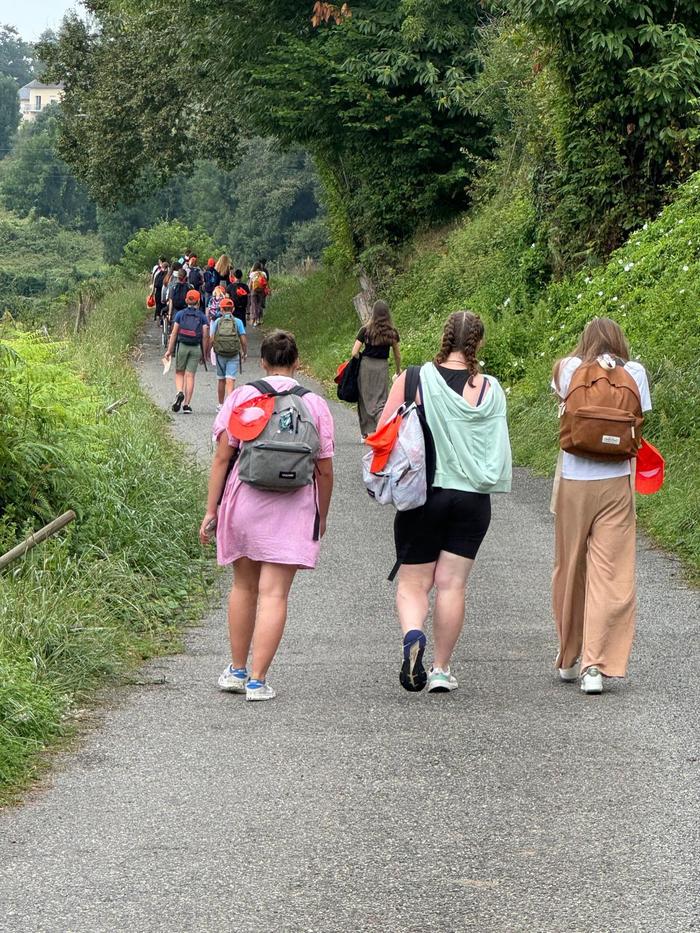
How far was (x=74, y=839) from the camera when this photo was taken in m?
5.06

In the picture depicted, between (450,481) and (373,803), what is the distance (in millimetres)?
1922

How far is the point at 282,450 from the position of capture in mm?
6789

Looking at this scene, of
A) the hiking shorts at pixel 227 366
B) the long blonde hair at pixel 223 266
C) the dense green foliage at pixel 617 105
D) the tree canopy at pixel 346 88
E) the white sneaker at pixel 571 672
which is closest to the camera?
the white sneaker at pixel 571 672

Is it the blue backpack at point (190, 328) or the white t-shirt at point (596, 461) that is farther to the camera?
the blue backpack at point (190, 328)

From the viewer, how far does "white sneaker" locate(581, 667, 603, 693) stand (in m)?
7.08

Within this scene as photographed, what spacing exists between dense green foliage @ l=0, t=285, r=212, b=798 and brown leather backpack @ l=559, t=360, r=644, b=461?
2640mm

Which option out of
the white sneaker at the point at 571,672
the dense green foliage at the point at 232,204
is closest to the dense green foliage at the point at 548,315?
the white sneaker at the point at 571,672

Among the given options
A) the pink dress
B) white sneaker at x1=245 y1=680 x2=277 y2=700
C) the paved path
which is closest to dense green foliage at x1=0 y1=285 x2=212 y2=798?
the paved path

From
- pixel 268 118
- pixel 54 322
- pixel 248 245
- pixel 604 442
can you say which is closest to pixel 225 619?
A: pixel 604 442

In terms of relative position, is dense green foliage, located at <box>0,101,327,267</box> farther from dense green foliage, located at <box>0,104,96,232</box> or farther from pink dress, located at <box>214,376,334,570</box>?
pink dress, located at <box>214,376,334,570</box>

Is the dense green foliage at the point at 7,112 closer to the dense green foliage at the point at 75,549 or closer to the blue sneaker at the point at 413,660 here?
the dense green foliage at the point at 75,549

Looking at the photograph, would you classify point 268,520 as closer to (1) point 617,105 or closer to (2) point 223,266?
(1) point 617,105

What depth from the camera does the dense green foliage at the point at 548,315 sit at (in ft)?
44.1

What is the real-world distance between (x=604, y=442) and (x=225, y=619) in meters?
3.20
